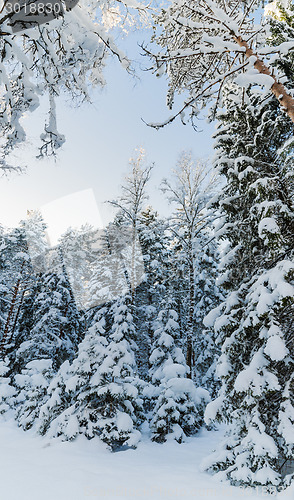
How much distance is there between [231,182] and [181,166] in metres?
8.34

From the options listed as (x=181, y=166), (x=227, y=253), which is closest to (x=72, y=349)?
(x=181, y=166)

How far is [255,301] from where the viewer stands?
489 centimetres

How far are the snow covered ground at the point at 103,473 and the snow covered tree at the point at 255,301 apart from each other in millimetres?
609

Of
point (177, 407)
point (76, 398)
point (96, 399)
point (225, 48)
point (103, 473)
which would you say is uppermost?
point (225, 48)

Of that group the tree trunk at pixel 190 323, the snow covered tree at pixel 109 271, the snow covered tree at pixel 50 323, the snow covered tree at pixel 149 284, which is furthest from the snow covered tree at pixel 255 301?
the snow covered tree at pixel 50 323

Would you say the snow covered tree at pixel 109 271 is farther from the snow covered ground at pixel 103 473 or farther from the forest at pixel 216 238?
the snow covered ground at pixel 103 473

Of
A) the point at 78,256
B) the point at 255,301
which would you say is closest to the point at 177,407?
the point at 255,301

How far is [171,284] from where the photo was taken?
45.3ft

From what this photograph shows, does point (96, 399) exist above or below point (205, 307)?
below

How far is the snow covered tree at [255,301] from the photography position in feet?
14.8

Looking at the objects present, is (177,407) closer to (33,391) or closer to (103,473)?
(103,473)

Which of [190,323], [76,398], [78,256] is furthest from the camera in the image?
[78,256]

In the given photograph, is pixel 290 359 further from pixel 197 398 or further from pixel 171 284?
pixel 171 284

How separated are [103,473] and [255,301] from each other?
4.26 m
